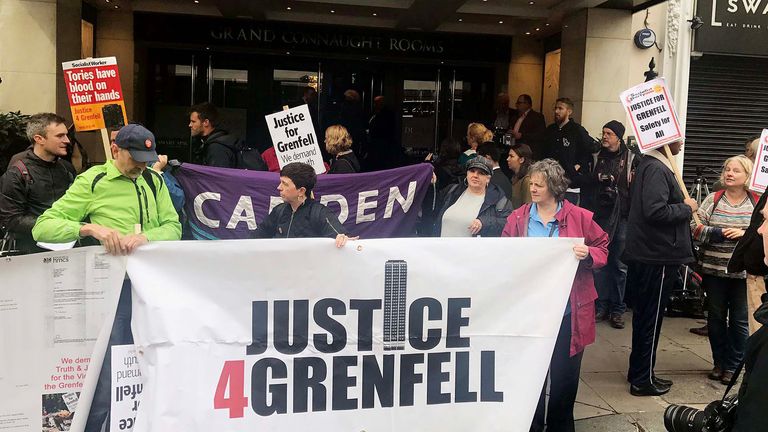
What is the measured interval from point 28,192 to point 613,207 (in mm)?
6006

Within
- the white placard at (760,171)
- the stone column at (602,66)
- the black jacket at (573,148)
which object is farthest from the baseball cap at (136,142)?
the stone column at (602,66)

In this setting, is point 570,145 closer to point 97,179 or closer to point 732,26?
point 732,26

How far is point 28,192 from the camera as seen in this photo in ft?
16.2

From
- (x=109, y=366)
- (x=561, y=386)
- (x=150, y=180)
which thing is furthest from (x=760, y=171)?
(x=109, y=366)

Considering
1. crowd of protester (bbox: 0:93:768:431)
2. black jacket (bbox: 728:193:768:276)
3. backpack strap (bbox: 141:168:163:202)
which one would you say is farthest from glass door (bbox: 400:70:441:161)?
black jacket (bbox: 728:193:768:276)

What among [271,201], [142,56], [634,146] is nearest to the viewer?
[271,201]

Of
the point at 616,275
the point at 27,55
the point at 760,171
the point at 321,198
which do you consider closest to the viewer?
the point at 760,171

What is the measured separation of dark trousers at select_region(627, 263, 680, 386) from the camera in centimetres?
552

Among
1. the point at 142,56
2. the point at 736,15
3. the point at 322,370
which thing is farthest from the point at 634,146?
the point at 142,56

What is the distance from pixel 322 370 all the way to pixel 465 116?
1124 centimetres

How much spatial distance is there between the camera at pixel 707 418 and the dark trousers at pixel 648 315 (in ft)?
9.17

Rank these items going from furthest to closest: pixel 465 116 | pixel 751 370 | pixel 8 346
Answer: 1. pixel 465 116
2. pixel 8 346
3. pixel 751 370

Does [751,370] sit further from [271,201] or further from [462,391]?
[271,201]

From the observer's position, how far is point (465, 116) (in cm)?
1445
